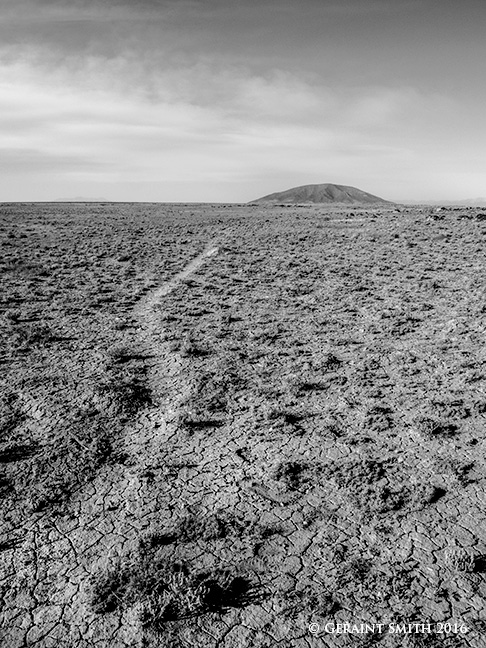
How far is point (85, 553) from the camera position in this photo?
225 inches

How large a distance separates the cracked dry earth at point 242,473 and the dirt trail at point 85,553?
0.02 metres

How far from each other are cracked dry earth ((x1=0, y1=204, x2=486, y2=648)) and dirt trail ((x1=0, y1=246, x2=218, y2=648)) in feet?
0.07

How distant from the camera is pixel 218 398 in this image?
9648 millimetres

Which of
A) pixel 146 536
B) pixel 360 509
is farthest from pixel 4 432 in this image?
pixel 360 509

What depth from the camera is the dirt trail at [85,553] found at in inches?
185

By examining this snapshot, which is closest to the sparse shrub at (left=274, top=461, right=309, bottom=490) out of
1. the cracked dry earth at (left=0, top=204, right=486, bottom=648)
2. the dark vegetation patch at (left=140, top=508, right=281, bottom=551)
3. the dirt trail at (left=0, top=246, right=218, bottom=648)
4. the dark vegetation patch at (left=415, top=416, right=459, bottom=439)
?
the cracked dry earth at (left=0, top=204, right=486, bottom=648)

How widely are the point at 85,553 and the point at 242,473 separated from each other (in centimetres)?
244

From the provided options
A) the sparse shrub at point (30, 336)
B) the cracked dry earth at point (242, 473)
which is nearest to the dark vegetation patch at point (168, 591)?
the cracked dry earth at point (242, 473)

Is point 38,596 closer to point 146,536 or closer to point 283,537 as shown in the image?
point 146,536

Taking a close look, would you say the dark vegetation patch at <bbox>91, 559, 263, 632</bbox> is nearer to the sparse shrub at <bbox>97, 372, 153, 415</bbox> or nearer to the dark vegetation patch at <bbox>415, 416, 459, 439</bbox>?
the sparse shrub at <bbox>97, 372, 153, 415</bbox>

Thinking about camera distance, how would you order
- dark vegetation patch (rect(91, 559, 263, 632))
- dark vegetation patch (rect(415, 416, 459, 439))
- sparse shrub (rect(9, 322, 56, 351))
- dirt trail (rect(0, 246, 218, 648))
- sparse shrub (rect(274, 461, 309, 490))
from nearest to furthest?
dirt trail (rect(0, 246, 218, 648)) → dark vegetation patch (rect(91, 559, 263, 632)) → sparse shrub (rect(274, 461, 309, 490)) → dark vegetation patch (rect(415, 416, 459, 439)) → sparse shrub (rect(9, 322, 56, 351))

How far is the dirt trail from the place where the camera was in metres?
4.70

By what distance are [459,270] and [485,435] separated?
16.1 meters

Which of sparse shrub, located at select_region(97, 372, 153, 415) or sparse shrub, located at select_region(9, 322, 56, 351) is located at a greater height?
sparse shrub, located at select_region(9, 322, 56, 351)
